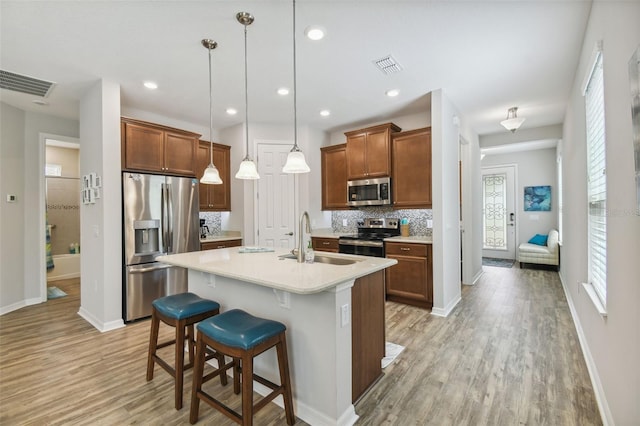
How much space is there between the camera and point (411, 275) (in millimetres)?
3932

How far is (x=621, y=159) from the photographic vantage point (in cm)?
153

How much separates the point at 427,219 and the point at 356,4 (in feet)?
10.6

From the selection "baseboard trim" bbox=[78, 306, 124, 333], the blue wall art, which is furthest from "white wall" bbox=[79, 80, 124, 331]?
the blue wall art

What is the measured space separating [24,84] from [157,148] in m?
1.42

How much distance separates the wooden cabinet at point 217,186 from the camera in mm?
4629

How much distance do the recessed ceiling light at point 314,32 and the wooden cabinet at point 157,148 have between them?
2464 mm

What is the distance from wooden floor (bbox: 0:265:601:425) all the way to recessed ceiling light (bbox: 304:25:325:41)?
2.79 metres

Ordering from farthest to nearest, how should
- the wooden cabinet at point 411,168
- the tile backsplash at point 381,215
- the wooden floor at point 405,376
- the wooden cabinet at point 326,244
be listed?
the wooden cabinet at point 326,244
the tile backsplash at point 381,215
the wooden cabinet at point 411,168
the wooden floor at point 405,376

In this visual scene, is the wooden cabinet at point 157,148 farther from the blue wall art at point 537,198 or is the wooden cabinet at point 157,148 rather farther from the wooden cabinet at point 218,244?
the blue wall art at point 537,198

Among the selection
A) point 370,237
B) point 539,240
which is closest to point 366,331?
point 370,237

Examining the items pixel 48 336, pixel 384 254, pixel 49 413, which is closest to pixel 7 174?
pixel 48 336

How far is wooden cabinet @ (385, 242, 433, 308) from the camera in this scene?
3801 millimetres

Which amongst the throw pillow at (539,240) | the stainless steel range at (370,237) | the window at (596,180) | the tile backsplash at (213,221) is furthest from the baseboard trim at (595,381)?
the tile backsplash at (213,221)

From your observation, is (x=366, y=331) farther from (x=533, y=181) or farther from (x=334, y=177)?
(x=533, y=181)
